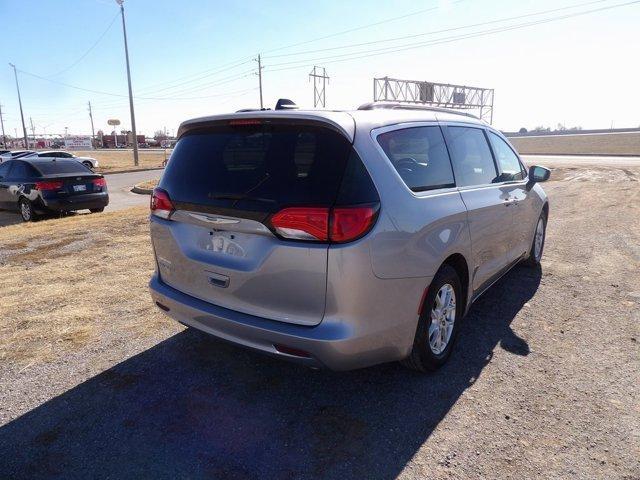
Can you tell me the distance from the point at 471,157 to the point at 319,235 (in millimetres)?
2052

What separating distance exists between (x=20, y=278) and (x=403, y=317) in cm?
489

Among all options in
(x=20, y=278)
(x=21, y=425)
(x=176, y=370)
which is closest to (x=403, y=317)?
(x=176, y=370)

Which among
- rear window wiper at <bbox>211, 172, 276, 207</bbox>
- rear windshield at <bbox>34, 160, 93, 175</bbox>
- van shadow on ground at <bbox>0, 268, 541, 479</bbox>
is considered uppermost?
rear window wiper at <bbox>211, 172, 276, 207</bbox>

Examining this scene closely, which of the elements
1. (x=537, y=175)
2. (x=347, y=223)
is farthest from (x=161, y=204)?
(x=537, y=175)

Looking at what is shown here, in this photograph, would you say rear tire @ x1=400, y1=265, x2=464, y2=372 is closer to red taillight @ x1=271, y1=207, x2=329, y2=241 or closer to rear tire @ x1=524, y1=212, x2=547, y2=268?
red taillight @ x1=271, y1=207, x2=329, y2=241

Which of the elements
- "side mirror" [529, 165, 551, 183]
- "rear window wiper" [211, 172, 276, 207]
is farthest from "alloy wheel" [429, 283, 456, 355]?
"side mirror" [529, 165, 551, 183]

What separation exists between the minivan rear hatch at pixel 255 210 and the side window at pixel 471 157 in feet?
4.69

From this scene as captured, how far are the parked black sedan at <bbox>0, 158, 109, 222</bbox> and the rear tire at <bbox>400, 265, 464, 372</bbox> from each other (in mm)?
10205

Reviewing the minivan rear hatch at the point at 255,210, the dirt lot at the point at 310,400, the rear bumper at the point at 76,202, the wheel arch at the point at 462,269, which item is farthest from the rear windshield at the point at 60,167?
the wheel arch at the point at 462,269

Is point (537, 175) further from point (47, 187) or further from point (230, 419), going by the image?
point (47, 187)

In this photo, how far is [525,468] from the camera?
2361 mm

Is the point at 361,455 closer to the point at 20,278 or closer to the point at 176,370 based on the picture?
the point at 176,370

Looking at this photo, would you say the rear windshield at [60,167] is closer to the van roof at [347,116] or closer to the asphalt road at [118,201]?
the asphalt road at [118,201]

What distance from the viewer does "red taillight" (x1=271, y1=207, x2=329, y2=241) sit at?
2441mm
